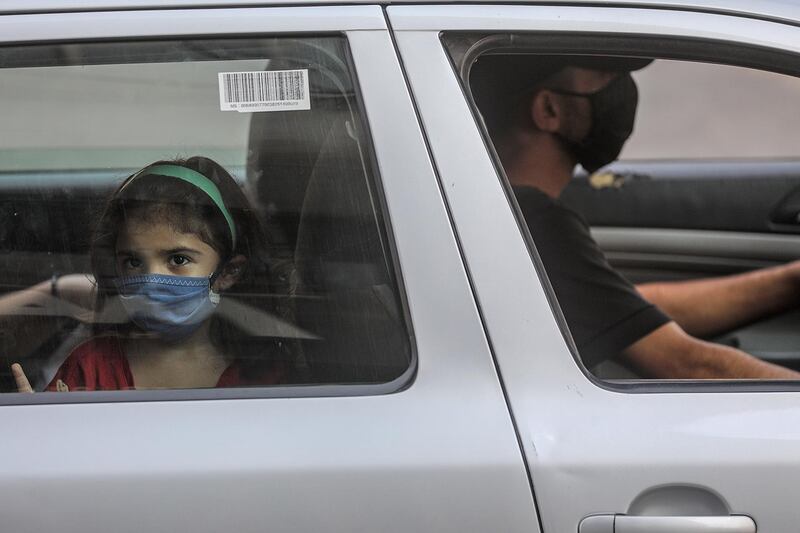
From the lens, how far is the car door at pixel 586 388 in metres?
1.47

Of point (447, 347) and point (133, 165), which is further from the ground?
point (133, 165)

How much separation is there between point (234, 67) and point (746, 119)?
21.3ft

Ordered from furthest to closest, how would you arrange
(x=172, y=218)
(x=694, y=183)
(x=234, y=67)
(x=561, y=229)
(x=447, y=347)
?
(x=694, y=183) < (x=561, y=229) < (x=172, y=218) < (x=234, y=67) < (x=447, y=347)

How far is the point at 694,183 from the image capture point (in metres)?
4.12

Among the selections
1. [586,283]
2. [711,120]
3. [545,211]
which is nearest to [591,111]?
[545,211]

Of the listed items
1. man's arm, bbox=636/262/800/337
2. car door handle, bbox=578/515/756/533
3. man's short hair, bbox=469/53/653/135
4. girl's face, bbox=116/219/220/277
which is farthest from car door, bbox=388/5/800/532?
man's arm, bbox=636/262/800/337

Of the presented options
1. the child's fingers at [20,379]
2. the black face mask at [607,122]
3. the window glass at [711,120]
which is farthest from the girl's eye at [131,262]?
the window glass at [711,120]

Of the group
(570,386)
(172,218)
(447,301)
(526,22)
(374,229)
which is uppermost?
(526,22)

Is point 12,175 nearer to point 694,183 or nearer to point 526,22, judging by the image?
point 526,22

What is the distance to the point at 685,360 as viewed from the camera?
2379 mm

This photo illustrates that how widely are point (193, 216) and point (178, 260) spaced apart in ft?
0.28

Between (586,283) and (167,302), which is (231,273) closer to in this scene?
(167,302)

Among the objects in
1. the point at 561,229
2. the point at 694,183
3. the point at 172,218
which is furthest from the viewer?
the point at 694,183

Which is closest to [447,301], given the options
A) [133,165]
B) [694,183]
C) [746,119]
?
[133,165]
